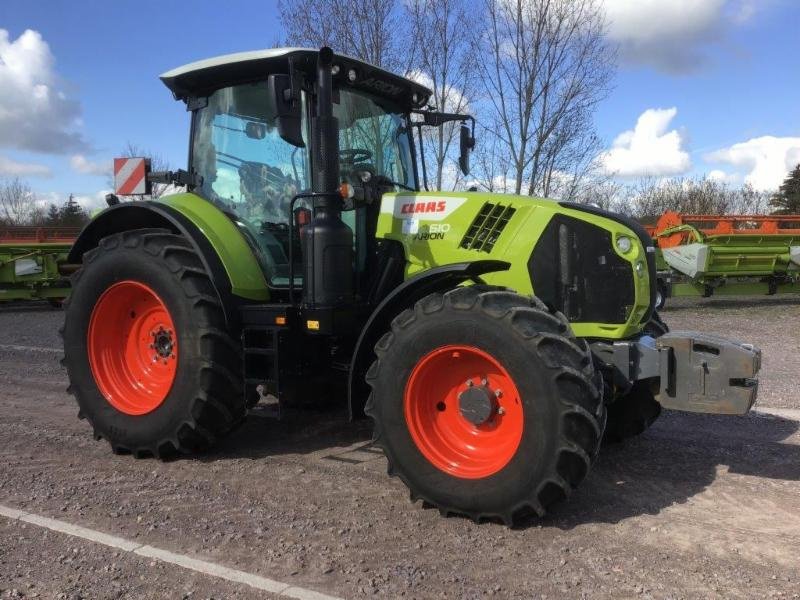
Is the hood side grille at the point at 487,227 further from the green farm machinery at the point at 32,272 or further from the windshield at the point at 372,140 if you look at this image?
the green farm machinery at the point at 32,272

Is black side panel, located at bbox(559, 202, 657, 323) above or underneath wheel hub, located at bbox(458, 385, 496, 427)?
above

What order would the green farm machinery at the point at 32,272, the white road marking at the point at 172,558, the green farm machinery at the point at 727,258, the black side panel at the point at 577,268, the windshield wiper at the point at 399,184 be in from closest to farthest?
the white road marking at the point at 172,558 → the black side panel at the point at 577,268 → the windshield wiper at the point at 399,184 → the green farm machinery at the point at 727,258 → the green farm machinery at the point at 32,272

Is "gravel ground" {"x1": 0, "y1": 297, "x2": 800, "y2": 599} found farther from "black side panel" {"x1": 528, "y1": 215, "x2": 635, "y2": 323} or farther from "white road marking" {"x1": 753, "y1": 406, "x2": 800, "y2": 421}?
"black side panel" {"x1": 528, "y1": 215, "x2": 635, "y2": 323}

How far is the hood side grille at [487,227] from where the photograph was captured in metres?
4.16

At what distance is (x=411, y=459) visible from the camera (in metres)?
3.74

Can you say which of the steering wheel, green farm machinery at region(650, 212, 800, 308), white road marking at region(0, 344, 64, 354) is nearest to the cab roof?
the steering wheel

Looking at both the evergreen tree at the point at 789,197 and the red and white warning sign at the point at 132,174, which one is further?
the evergreen tree at the point at 789,197

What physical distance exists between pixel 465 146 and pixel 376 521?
3.14m

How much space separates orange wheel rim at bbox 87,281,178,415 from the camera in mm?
4816

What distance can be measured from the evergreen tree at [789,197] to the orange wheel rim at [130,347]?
33.0 metres

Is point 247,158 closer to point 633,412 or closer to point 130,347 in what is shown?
point 130,347

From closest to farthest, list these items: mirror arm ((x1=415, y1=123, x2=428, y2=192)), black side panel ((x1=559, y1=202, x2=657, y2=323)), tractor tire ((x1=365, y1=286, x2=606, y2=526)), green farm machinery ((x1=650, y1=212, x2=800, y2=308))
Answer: tractor tire ((x1=365, y1=286, x2=606, y2=526)), black side panel ((x1=559, y1=202, x2=657, y2=323)), mirror arm ((x1=415, y1=123, x2=428, y2=192)), green farm machinery ((x1=650, y1=212, x2=800, y2=308))

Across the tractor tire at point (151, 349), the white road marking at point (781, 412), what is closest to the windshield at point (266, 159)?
the tractor tire at point (151, 349)

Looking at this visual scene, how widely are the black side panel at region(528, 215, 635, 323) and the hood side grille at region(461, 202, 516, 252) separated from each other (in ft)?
0.85
